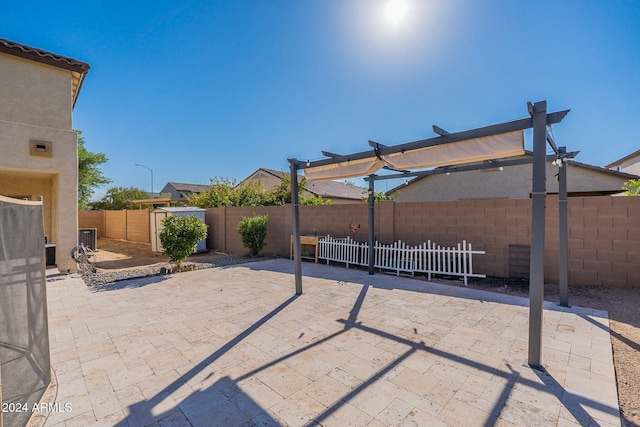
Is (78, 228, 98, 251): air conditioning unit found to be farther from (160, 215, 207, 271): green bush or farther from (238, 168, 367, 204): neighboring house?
(238, 168, 367, 204): neighboring house

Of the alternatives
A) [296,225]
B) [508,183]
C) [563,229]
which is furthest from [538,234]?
[508,183]

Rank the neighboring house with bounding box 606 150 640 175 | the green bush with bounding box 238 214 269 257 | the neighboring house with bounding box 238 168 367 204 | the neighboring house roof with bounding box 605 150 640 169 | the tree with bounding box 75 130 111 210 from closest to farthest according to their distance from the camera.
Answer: the green bush with bounding box 238 214 269 257, the neighboring house with bounding box 606 150 640 175, the neighboring house roof with bounding box 605 150 640 169, the tree with bounding box 75 130 111 210, the neighboring house with bounding box 238 168 367 204

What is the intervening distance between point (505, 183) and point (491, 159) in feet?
29.8

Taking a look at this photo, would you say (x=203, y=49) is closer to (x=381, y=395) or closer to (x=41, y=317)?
(x=41, y=317)

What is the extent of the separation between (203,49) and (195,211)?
669 centimetres

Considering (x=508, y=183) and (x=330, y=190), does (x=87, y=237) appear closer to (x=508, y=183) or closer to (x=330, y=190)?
(x=330, y=190)

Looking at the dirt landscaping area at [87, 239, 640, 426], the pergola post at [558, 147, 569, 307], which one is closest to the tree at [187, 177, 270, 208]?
the dirt landscaping area at [87, 239, 640, 426]

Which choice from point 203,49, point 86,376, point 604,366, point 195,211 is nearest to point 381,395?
point 604,366

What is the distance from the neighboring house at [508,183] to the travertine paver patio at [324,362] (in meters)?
7.77

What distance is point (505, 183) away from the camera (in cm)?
1155

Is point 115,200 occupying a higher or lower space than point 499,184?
higher

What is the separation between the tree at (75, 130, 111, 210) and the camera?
19.7 metres

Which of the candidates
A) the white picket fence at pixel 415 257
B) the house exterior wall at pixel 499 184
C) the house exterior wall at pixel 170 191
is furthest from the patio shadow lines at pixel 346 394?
the house exterior wall at pixel 170 191

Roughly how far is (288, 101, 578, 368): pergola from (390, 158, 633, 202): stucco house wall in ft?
24.9
